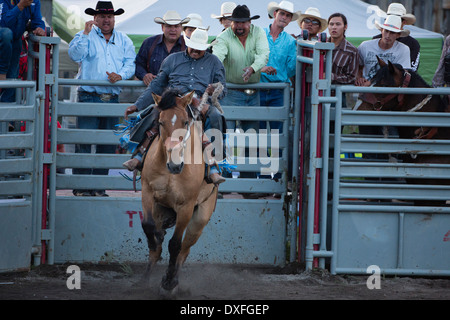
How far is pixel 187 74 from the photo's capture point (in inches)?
311

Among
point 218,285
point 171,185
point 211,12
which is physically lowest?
point 218,285

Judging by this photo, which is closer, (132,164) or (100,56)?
(132,164)

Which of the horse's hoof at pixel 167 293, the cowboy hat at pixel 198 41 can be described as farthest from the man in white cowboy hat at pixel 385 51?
the horse's hoof at pixel 167 293

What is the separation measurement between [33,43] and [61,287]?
10.1 ft

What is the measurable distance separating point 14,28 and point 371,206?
4.58 metres

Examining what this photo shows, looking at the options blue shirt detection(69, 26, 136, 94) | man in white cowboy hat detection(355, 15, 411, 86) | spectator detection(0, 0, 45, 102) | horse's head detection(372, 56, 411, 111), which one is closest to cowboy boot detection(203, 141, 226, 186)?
blue shirt detection(69, 26, 136, 94)

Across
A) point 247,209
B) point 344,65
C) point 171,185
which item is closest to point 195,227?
point 171,185

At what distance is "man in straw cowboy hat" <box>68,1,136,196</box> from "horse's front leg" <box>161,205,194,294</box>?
2.04m

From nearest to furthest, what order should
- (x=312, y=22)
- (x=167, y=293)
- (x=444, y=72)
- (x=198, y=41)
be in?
(x=167, y=293) < (x=198, y=41) < (x=444, y=72) < (x=312, y=22)

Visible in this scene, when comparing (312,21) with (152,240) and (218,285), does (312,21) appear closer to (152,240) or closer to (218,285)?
(218,285)

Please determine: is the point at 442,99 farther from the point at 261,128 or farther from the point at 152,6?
the point at 152,6

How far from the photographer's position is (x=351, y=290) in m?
7.41

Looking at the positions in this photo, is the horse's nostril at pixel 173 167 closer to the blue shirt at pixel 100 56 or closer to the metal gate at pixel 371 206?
the metal gate at pixel 371 206
